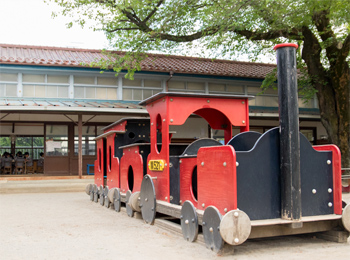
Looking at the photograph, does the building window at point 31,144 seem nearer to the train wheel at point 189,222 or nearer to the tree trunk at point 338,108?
the tree trunk at point 338,108

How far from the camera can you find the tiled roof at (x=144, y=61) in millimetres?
17391

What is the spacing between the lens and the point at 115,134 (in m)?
9.70

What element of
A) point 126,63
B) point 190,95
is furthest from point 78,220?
point 126,63

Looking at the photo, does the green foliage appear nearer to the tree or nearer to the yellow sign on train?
the tree

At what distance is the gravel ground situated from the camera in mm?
4754

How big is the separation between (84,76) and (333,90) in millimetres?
10544

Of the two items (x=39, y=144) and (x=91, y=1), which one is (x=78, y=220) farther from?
(x=39, y=144)

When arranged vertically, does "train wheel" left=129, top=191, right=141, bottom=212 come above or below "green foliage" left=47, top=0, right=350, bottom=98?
below

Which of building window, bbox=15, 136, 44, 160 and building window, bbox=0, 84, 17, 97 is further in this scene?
building window, bbox=15, 136, 44, 160

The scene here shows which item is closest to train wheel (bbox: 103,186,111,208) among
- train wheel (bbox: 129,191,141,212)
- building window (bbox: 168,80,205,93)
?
train wheel (bbox: 129,191,141,212)

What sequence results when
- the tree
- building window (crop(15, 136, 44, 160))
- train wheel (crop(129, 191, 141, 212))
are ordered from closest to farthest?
train wheel (crop(129, 191, 141, 212)) < the tree < building window (crop(15, 136, 44, 160))

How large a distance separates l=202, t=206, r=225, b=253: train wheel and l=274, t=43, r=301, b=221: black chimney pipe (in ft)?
2.82

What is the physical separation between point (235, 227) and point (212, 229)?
41 centimetres

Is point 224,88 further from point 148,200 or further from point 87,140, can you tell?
point 148,200
